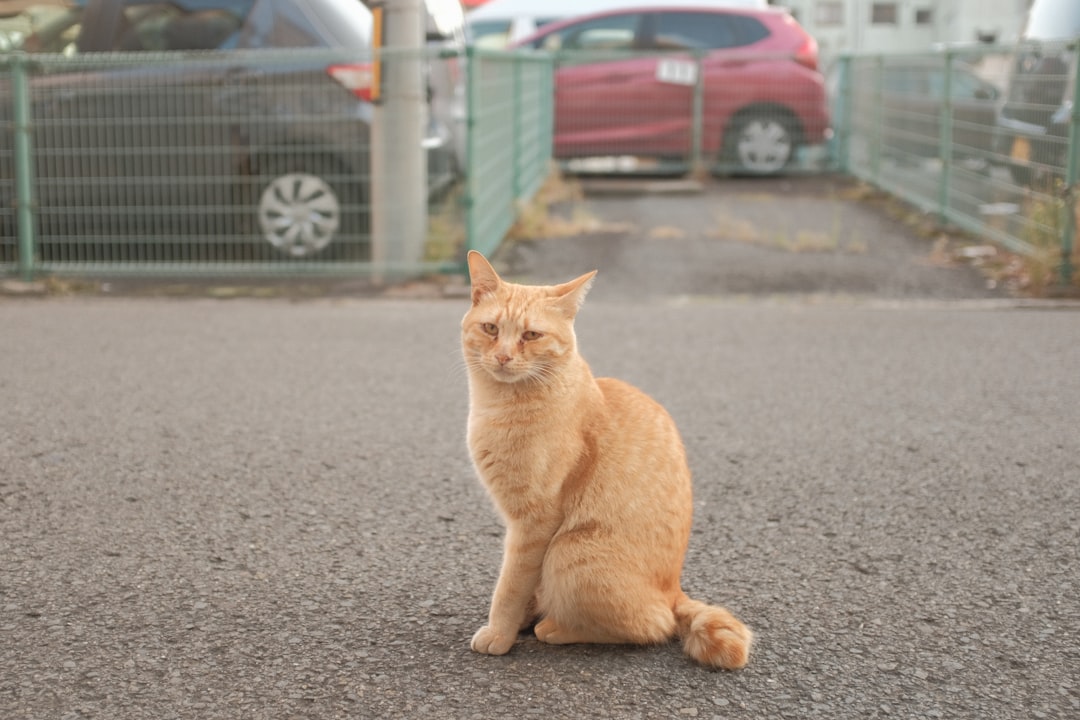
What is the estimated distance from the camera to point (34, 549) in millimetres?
3889

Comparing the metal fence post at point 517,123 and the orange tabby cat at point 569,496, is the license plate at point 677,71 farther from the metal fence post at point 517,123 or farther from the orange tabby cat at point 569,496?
the orange tabby cat at point 569,496

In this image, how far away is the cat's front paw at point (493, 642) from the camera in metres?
3.19

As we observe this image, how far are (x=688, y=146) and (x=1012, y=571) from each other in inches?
471

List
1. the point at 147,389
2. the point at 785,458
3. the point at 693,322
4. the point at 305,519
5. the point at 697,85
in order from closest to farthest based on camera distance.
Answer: the point at 305,519, the point at 785,458, the point at 147,389, the point at 693,322, the point at 697,85

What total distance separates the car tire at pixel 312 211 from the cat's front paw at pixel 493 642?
5.92m

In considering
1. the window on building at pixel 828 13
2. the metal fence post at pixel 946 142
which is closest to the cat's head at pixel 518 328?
the metal fence post at pixel 946 142

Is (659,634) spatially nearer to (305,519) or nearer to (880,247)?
(305,519)

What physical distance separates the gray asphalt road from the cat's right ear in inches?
35.5

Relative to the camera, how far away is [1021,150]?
9.62 m

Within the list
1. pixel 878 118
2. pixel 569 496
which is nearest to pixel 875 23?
pixel 878 118

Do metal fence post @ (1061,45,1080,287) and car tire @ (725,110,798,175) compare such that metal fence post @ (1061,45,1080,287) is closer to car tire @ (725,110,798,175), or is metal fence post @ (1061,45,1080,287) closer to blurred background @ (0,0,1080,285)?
blurred background @ (0,0,1080,285)

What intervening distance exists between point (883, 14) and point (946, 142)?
36.6 meters

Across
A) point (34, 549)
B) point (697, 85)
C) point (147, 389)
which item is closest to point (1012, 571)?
point (34, 549)

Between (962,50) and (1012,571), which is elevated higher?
(962,50)
